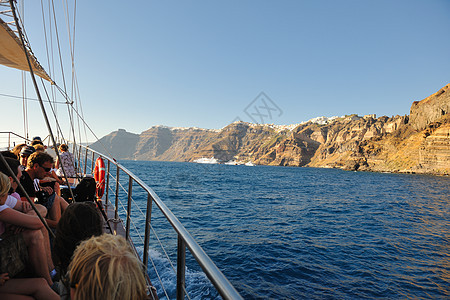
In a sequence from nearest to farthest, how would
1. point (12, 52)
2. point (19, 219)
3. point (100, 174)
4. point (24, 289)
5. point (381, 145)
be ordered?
point (24, 289) < point (19, 219) < point (100, 174) < point (12, 52) < point (381, 145)

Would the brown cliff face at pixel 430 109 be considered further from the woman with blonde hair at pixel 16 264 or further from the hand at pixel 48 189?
the woman with blonde hair at pixel 16 264

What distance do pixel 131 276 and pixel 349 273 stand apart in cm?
783

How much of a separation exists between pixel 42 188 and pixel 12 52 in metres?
5.29

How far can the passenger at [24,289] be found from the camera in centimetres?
159

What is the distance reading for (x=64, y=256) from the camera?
154 cm

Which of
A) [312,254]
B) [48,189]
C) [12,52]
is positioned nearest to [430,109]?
[312,254]

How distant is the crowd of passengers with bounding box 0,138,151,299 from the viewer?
0.77 metres

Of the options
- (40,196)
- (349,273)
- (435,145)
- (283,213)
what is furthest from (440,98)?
(40,196)

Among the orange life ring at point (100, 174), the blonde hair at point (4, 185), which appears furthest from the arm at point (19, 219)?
the orange life ring at point (100, 174)

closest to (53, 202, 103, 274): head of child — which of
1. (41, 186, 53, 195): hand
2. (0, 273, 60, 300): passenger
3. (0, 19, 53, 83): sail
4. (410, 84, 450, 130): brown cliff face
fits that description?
(0, 273, 60, 300): passenger

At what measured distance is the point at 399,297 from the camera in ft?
19.9

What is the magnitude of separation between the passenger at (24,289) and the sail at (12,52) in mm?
4948

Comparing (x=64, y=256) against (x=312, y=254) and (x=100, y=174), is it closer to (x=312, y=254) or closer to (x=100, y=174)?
(x=100, y=174)

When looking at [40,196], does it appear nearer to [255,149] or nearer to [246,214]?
[246,214]
